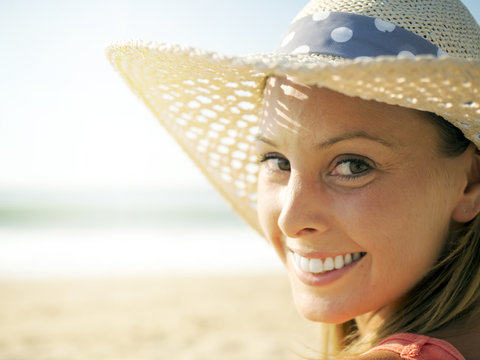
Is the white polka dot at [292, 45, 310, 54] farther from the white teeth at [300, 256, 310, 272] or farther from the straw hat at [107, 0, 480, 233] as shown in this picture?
the white teeth at [300, 256, 310, 272]

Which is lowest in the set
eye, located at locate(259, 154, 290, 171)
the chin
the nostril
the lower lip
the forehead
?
the chin

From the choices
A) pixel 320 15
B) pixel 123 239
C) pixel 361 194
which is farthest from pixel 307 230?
pixel 123 239

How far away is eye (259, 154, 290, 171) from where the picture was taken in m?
1.69

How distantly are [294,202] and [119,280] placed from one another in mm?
7458

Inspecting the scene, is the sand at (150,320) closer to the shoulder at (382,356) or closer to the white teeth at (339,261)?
the white teeth at (339,261)

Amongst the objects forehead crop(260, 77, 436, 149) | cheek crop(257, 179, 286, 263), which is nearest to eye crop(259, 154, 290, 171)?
cheek crop(257, 179, 286, 263)

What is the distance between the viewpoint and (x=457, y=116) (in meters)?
1.38

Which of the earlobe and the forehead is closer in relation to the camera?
the forehead

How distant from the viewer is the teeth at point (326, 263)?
4.91 feet

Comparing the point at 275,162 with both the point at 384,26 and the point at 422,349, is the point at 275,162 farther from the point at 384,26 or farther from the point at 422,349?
the point at 422,349

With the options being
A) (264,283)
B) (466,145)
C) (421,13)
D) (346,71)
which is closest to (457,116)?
(466,145)

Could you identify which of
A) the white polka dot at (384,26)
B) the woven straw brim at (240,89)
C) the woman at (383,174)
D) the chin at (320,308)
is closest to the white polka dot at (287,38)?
the woman at (383,174)

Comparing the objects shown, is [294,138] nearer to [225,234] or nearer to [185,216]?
[225,234]

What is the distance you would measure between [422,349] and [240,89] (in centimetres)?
129
